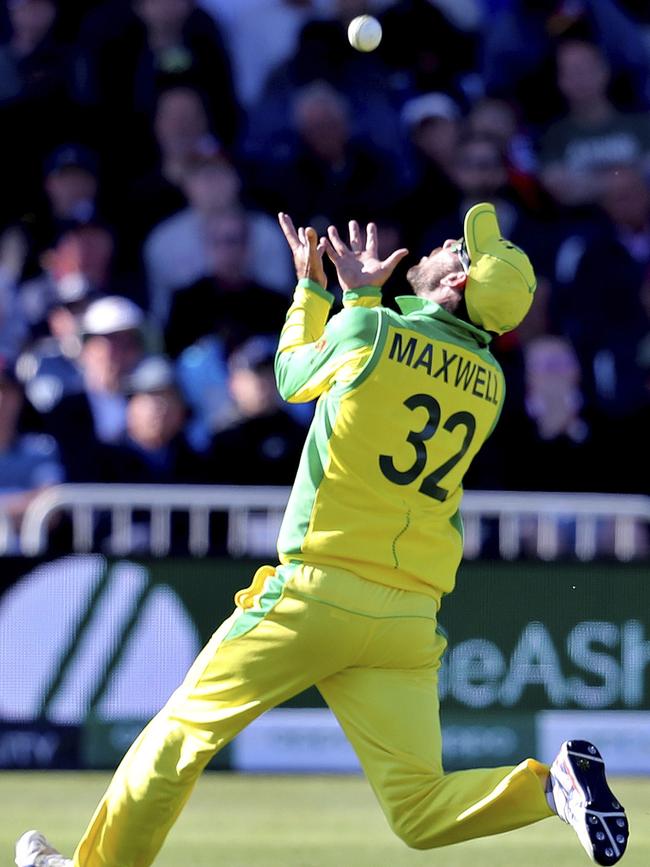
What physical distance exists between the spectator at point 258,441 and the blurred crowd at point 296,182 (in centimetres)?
5

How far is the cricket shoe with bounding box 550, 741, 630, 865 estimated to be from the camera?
464 cm

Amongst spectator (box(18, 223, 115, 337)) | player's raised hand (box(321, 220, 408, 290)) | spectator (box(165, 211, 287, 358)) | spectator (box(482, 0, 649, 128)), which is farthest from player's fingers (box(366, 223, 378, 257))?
spectator (box(482, 0, 649, 128))

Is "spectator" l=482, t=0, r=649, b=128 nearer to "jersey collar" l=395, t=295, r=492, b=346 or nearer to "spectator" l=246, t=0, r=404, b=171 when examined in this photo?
"spectator" l=246, t=0, r=404, b=171

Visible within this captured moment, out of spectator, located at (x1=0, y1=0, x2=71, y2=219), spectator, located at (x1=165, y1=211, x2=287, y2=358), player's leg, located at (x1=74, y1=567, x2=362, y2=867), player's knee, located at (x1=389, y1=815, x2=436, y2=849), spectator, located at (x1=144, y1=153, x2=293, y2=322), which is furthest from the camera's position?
spectator, located at (x1=0, y1=0, x2=71, y2=219)

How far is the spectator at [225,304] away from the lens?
11.3 metres

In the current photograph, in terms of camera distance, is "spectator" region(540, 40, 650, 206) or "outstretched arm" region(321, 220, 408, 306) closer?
"outstretched arm" region(321, 220, 408, 306)

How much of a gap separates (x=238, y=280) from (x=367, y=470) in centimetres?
660

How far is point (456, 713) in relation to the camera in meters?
9.20

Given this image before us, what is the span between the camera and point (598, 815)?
4.68 metres

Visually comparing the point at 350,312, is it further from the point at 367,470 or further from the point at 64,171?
the point at 64,171

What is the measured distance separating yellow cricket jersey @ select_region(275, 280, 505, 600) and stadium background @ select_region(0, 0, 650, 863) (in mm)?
4169

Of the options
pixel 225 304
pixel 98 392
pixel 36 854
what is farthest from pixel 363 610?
pixel 225 304

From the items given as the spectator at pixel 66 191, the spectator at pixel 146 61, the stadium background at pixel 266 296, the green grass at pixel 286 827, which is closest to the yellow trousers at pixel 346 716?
the green grass at pixel 286 827

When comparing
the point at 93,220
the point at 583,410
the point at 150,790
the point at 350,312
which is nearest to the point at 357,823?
the point at 150,790
